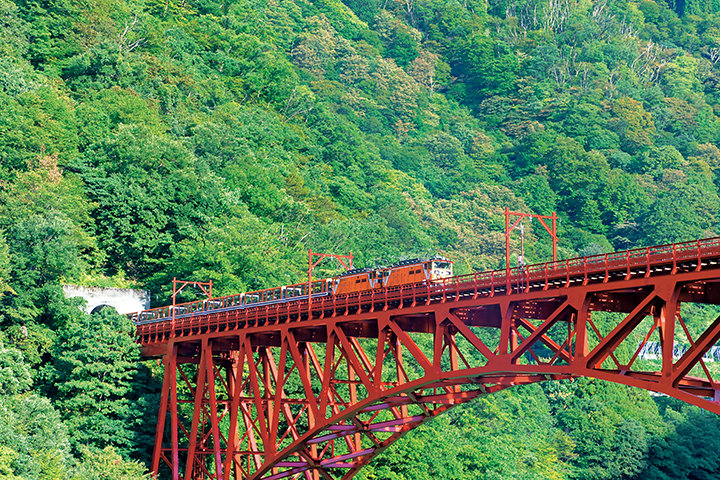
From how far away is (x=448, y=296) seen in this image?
53.8 metres

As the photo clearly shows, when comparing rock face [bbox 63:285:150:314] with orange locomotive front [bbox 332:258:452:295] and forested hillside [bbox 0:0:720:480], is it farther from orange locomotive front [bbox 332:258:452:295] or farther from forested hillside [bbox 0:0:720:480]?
orange locomotive front [bbox 332:258:452:295]

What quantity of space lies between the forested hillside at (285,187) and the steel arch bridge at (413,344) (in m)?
5.50

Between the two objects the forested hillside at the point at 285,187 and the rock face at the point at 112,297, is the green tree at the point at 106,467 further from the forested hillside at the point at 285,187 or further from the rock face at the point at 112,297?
the rock face at the point at 112,297

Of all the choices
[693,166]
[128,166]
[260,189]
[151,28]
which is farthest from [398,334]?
[693,166]

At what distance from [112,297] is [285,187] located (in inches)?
1736

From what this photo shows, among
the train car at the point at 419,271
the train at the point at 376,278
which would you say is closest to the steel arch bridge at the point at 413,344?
the train at the point at 376,278

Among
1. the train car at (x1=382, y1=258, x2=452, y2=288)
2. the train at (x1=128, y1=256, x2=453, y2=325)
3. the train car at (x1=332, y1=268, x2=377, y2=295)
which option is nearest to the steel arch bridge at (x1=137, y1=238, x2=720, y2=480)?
the train at (x1=128, y1=256, x2=453, y2=325)

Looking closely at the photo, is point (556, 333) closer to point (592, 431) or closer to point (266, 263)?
point (592, 431)

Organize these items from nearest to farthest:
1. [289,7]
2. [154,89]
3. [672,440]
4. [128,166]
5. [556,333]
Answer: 1. [128,166]
2. [672,440]
3. [154,89]
4. [556,333]
5. [289,7]

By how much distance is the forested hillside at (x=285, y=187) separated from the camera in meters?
75.0

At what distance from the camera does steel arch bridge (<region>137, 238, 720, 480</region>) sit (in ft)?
141

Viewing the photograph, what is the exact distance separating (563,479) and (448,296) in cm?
5423

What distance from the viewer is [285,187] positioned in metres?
124

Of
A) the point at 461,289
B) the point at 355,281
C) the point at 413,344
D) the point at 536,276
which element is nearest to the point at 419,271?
the point at 355,281
